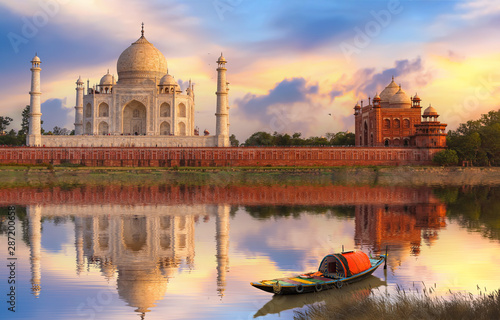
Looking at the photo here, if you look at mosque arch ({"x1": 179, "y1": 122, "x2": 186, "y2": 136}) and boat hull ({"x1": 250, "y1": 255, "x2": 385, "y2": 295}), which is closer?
boat hull ({"x1": 250, "y1": 255, "x2": 385, "y2": 295})

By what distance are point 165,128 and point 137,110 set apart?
4129 mm

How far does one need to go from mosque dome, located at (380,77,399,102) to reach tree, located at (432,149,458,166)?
12.2 meters

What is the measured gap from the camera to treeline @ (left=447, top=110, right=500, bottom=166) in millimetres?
58281

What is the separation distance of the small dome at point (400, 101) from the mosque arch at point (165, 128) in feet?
84.8

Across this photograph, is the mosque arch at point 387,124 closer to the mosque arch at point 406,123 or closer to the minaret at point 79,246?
the mosque arch at point 406,123

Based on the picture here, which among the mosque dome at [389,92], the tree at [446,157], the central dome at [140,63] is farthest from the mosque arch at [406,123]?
the central dome at [140,63]

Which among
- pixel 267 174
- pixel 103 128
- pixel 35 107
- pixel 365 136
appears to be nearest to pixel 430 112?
pixel 365 136

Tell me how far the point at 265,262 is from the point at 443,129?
171 feet

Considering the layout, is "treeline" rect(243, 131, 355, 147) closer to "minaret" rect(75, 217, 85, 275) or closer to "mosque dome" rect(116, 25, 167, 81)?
"mosque dome" rect(116, 25, 167, 81)

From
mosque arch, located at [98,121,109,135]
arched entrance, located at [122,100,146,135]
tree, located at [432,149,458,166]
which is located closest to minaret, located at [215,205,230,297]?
tree, located at [432,149,458,166]

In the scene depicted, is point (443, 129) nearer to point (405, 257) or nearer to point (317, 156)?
point (317, 156)

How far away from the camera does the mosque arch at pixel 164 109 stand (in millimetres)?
60922

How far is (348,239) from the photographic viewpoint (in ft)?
55.1

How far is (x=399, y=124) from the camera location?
6412cm
